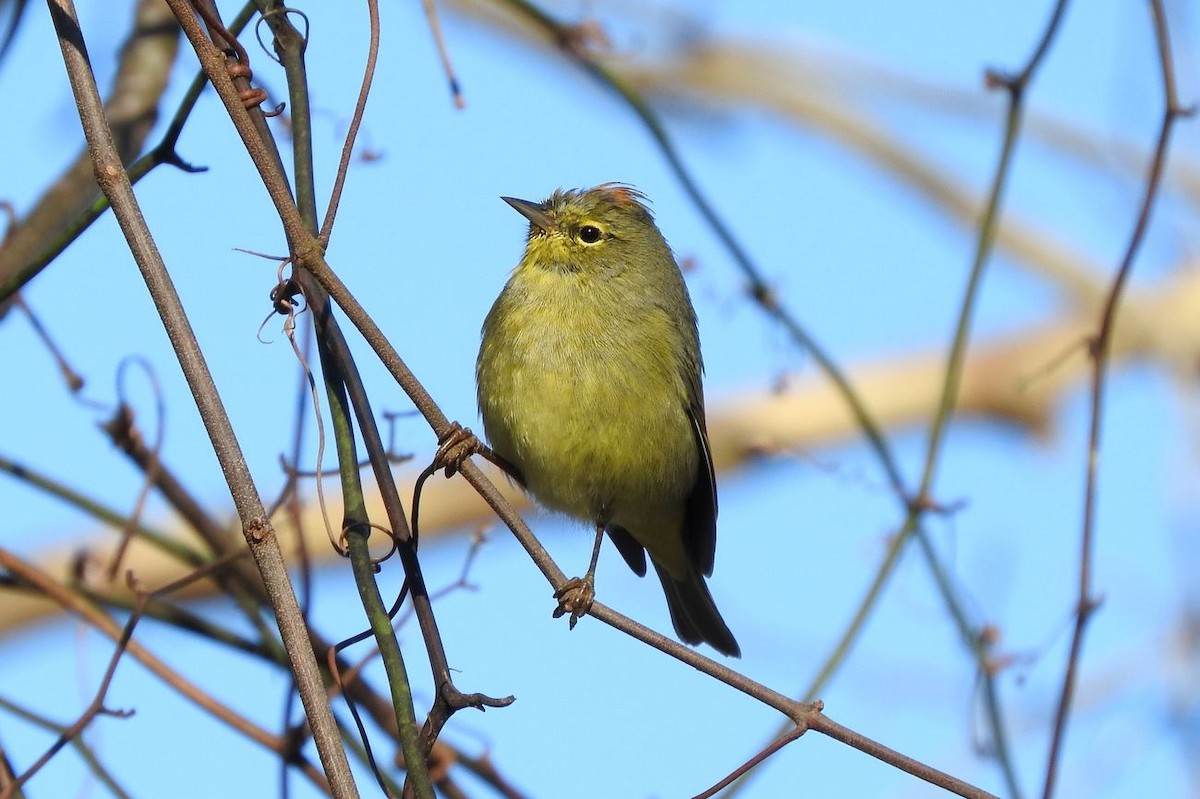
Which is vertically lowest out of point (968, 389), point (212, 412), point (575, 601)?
point (212, 412)

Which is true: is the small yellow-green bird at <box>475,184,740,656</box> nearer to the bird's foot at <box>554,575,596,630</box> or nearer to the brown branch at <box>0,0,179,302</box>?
the bird's foot at <box>554,575,596,630</box>

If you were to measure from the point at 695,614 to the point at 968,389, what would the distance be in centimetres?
594

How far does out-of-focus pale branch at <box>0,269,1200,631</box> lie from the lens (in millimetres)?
9258

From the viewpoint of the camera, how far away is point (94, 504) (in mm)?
3291

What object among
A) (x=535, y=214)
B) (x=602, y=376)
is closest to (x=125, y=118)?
(x=535, y=214)

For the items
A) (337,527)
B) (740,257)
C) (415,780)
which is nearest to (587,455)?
(740,257)

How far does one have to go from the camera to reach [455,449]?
305 cm

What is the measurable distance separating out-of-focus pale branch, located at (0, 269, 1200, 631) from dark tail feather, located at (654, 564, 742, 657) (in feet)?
13.2

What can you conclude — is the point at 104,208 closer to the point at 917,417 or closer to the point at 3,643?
the point at 3,643

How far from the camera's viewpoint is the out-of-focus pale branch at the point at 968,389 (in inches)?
364

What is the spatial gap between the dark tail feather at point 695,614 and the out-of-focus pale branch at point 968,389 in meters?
4.04

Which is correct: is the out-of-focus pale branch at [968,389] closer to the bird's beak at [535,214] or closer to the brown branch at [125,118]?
the bird's beak at [535,214]

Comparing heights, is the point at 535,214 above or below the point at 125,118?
above

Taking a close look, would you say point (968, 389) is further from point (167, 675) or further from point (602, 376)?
point (167, 675)
